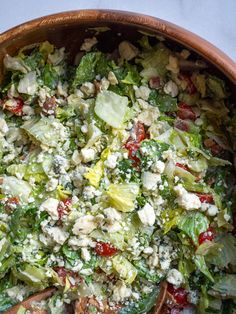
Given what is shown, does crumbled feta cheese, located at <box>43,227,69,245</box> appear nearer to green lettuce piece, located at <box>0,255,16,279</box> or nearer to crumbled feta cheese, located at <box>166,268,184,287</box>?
green lettuce piece, located at <box>0,255,16,279</box>

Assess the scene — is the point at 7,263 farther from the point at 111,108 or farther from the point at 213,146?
the point at 213,146

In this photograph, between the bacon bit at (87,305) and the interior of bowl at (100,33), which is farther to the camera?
the bacon bit at (87,305)

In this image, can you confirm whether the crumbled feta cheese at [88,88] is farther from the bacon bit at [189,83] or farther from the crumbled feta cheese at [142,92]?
the bacon bit at [189,83]

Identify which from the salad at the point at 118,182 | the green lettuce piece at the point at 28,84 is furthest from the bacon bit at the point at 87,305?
the green lettuce piece at the point at 28,84

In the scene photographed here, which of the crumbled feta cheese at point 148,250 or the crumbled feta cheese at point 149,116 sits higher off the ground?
the crumbled feta cheese at point 149,116

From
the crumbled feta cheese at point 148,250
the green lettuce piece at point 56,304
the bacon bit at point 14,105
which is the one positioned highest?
the bacon bit at point 14,105

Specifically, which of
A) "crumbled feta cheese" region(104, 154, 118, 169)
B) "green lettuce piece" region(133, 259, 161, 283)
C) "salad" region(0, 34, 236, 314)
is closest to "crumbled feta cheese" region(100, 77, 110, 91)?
"salad" region(0, 34, 236, 314)

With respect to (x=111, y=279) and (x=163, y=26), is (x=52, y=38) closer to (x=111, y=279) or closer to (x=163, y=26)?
(x=163, y=26)
